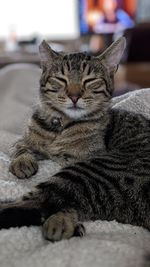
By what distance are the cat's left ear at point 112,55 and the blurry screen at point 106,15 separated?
3.64 meters

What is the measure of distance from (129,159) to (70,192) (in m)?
0.22

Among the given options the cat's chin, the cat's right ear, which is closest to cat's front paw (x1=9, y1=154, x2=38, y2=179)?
the cat's chin

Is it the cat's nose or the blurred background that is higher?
the cat's nose

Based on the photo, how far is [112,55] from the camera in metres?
1.43

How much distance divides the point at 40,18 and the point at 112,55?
3.97 meters

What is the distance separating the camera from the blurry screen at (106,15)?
4961 millimetres

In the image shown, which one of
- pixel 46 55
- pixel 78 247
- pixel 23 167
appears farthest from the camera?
pixel 46 55

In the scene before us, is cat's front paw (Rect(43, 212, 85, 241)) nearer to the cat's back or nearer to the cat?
the cat

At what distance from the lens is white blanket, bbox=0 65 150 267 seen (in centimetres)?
79

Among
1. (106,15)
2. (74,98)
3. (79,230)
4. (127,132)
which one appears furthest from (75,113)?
(106,15)

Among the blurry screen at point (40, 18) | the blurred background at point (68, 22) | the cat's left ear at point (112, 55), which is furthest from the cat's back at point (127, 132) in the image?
the blurry screen at point (40, 18)

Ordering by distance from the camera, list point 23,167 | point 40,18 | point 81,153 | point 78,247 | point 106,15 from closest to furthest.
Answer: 1. point 78,247
2. point 23,167
3. point 81,153
4. point 106,15
5. point 40,18

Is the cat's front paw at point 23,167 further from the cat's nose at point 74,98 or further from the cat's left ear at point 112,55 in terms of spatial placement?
the cat's left ear at point 112,55

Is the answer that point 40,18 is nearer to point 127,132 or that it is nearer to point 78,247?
point 127,132
